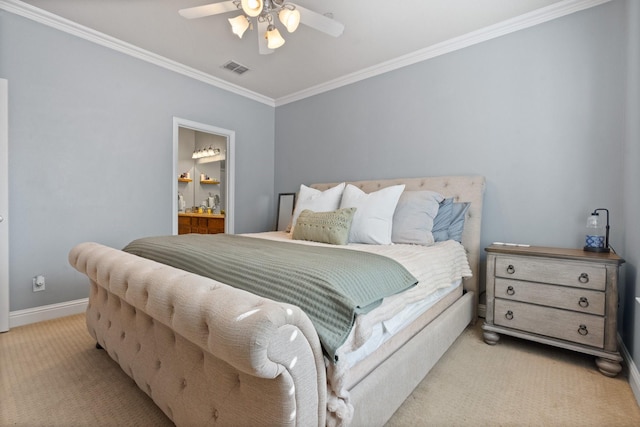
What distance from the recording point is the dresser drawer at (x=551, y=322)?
1.82 metres

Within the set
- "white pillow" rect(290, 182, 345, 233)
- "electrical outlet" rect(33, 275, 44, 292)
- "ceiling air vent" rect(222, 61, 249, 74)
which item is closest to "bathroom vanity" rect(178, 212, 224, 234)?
"ceiling air vent" rect(222, 61, 249, 74)

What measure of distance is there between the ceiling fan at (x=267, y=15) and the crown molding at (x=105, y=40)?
1434mm

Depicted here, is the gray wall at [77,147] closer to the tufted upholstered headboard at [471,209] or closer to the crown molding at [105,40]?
the crown molding at [105,40]

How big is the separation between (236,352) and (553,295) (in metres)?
2.12

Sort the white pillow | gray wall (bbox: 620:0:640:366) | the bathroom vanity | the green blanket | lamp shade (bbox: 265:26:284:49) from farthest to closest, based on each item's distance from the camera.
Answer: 1. the bathroom vanity
2. the white pillow
3. lamp shade (bbox: 265:26:284:49)
4. gray wall (bbox: 620:0:640:366)
5. the green blanket

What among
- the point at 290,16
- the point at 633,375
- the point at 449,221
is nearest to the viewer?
the point at 633,375

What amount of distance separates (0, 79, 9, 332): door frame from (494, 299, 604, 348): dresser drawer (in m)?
3.77

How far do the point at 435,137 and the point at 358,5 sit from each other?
1.38m

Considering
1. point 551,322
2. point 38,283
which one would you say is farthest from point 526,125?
point 38,283

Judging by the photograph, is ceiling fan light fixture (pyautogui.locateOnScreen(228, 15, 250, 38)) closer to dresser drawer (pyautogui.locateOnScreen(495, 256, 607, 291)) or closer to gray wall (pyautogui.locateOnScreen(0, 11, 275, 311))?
gray wall (pyautogui.locateOnScreen(0, 11, 275, 311))

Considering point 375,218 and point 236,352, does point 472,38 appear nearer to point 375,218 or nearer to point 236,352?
point 375,218

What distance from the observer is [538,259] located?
2.02 meters

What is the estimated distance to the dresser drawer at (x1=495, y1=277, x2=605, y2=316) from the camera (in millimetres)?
1823

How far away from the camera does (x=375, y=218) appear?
2.42 meters
